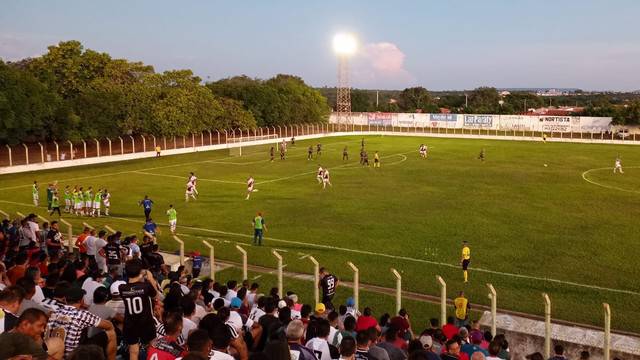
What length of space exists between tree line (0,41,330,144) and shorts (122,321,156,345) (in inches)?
1956

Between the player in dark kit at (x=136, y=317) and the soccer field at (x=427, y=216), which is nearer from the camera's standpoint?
the player in dark kit at (x=136, y=317)

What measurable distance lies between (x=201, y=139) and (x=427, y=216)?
159 ft

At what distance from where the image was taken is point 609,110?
4193 inches

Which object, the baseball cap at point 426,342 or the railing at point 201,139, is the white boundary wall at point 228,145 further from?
Result: the baseball cap at point 426,342

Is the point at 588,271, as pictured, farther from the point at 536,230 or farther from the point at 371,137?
the point at 371,137

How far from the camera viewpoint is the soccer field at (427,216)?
68.3 ft

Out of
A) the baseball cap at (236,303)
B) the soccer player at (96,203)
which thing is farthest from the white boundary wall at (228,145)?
the baseball cap at (236,303)

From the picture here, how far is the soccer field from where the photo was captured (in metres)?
20.8

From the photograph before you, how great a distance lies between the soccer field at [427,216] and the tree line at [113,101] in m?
6.91

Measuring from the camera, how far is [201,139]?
247 ft

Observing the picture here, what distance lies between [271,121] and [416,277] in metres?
76.8

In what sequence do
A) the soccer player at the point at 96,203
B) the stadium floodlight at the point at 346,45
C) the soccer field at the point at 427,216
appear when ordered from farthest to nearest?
the stadium floodlight at the point at 346,45, the soccer player at the point at 96,203, the soccer field at the point at 427,216

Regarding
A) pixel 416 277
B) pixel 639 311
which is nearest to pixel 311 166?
pixel 416 277

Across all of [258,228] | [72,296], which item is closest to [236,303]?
[72,296]
